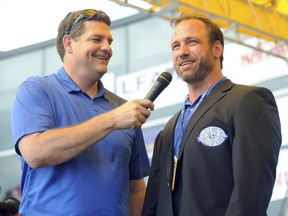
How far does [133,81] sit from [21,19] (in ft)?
10.4

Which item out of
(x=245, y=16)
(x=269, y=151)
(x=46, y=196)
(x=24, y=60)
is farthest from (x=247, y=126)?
(x=24, y=60)

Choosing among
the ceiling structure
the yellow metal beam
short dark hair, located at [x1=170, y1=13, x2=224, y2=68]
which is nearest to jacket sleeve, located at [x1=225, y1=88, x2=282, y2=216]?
short dark hair, located at [x1=170, y1=13, x2=224, y2=68]

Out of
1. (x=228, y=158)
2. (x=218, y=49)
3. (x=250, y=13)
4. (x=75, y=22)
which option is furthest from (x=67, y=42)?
(x=250, y=13)

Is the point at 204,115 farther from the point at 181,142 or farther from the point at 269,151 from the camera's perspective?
the point at 269,151

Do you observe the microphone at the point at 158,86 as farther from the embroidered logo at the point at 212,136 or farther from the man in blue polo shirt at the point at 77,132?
the embroidered logo at the point at 212,136

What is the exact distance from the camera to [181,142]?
2.78 meters

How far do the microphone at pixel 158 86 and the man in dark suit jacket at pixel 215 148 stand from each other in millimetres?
87

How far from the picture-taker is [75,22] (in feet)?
9.90

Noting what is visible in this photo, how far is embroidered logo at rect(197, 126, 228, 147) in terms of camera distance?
2650 millimetres

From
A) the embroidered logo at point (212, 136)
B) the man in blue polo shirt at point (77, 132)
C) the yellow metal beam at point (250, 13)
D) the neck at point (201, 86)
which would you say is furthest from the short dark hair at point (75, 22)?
the yellow metal beam at point (250, 13)

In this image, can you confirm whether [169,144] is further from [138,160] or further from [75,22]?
[75,22]

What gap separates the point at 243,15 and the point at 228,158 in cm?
752

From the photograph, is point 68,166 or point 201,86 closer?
point 68,166

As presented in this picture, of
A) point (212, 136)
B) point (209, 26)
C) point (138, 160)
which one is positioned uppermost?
point (209, 26)
